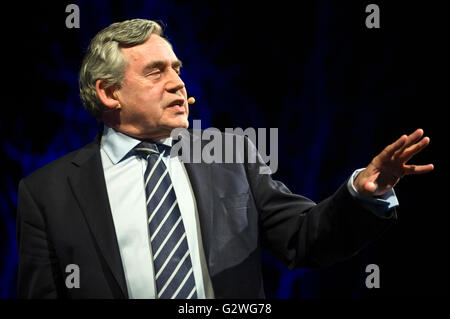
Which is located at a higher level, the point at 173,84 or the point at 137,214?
the point at 173,84

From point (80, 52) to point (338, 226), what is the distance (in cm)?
226

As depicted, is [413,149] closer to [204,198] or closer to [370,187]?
[370,187]

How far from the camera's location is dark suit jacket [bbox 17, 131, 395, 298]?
1483 millimetres

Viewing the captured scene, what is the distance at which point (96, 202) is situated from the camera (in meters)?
1.58

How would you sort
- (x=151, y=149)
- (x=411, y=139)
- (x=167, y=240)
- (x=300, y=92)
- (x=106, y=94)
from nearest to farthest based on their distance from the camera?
1. (x=411, y=139)
2. (x=167, y=240)
3. (x=151, y=149)
4. (x=106, y=94)
5. (x=300, y=92)

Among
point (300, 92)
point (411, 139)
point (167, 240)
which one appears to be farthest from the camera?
point (300, 92)

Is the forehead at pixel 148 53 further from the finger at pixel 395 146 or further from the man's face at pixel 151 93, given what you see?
the finger at pixel 395 146

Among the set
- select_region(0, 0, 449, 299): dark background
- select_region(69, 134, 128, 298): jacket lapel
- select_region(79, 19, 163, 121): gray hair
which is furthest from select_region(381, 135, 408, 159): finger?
select_region(0, 0, 449, 299): dark background

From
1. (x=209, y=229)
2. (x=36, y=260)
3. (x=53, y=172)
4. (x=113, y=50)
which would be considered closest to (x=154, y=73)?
(x=113, y=50)

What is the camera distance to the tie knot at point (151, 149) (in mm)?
1700

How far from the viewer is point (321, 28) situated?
3.25 metres

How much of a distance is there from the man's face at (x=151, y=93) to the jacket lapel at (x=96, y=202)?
166mm

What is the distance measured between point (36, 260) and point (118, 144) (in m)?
0.44

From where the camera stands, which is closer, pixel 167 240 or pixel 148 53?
pixel 167 240
